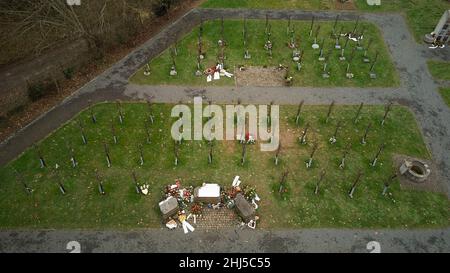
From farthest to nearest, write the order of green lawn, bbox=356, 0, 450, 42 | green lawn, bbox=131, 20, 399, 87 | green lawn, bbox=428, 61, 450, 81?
green lawn, bbox=356, 0, 450, 42, green lawn, bbox=428, 61, 450, 81, green lawn, bbox=131, 20, 399, 87

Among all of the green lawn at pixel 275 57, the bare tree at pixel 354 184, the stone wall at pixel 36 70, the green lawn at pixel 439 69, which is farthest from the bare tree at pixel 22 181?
the green lawn at pixel 439 69

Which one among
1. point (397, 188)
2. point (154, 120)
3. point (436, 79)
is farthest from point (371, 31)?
point (154, 120)

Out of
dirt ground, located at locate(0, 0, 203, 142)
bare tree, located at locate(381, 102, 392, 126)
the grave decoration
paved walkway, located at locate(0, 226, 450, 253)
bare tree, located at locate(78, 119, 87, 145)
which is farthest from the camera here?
bare tree, located at locate(381, 102, 392, 126)

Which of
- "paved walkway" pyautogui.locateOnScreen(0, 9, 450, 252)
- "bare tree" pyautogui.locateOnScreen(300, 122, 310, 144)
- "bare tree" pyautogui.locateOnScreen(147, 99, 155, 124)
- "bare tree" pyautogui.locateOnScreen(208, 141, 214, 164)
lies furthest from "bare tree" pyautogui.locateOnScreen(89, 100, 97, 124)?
"bare tree" pyautogui.locateOnScreen(300, 122, 310, 144)

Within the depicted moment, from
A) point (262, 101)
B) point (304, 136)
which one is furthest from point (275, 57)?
point (304, 136)

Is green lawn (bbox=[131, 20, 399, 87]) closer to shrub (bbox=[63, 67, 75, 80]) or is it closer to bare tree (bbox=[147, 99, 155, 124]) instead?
bare tree (bbox=[147, 99, 155, 124])

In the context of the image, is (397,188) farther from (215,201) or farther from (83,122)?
(83,122)
